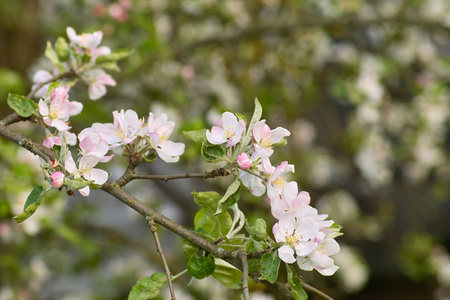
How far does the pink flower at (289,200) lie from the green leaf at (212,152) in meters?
0.11

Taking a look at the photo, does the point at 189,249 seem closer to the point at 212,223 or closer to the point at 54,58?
the point at 212,223

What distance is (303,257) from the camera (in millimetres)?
705

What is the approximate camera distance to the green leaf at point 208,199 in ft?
2.45

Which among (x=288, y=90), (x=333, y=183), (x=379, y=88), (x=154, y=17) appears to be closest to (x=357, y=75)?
(x=379, y=88)

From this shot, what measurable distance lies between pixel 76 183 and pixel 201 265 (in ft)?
0.74

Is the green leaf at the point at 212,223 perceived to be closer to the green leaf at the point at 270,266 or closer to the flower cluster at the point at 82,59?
the green leaf at the point at 270,266

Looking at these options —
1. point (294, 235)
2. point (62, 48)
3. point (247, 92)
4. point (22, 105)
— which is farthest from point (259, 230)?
point (247, 92)

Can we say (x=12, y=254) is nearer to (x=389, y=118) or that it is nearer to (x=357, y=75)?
(x=357, y=75)

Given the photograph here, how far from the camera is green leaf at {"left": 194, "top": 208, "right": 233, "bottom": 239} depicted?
0.79 metres

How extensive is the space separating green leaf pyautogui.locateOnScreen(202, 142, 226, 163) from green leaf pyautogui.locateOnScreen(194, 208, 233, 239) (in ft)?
0.31

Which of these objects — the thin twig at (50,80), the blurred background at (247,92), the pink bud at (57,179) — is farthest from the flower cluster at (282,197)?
the blurred background at (247,92)

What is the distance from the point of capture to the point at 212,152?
75 centimetres

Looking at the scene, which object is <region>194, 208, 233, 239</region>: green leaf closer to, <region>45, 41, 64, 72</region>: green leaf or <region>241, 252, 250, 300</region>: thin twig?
<region>241, 252, 250, 300</region>: thin twig

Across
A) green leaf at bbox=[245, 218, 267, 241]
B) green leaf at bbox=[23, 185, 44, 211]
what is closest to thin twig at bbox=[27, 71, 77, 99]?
green leaf at bbox=[23, 185, 44, 211]
